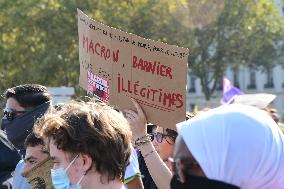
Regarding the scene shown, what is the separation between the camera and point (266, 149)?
2385 millimetres

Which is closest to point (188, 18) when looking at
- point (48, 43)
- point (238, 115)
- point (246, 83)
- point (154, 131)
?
point (48, 43)

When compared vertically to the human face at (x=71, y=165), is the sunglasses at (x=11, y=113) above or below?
above

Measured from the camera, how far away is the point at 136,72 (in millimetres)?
4250

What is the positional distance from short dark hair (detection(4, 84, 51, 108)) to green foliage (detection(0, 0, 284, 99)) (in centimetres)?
1427

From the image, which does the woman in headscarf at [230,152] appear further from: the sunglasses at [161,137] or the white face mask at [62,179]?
the sunglasses at [161,137]

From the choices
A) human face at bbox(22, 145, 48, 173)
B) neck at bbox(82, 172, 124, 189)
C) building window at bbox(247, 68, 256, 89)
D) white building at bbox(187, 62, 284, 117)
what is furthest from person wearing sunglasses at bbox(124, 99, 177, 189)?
building window at bbox(247, 68, 256, 89)

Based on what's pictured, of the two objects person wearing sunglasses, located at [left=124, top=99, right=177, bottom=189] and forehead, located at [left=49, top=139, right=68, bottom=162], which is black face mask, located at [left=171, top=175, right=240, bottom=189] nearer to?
forehead, located at [left=49, top=139, right=68, bottom=162]

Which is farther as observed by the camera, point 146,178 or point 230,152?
point 146,178

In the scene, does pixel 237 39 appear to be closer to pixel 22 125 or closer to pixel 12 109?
pixel 12 109

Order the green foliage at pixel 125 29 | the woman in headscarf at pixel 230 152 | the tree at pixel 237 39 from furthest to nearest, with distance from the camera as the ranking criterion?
1. the tree at pixel 237 39
2. the green foliage at pixel 125 29
3. the woman in headscarf at pixel 230 152

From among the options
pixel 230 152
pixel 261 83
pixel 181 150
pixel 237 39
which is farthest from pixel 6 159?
pixel 261 83

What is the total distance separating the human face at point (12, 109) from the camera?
4.94 meters

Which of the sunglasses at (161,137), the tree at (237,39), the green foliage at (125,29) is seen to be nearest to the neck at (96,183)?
the sunglasses at (161,137)

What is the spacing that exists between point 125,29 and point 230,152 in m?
24.5
